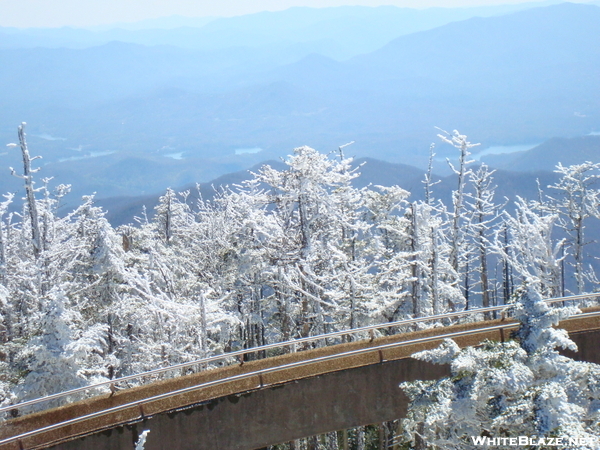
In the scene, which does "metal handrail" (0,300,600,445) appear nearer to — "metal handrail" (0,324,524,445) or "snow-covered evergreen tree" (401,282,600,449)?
"metal handrail" (0,324,524,445)

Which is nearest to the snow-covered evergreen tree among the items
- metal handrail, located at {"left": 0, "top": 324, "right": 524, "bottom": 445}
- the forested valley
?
metal handrail, located at {"left": 0, "top": 324, "right": 524, "bottom": 445}

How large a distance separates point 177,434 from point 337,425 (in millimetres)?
3730

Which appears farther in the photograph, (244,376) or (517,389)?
(244,376)

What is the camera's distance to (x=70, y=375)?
53.0ft

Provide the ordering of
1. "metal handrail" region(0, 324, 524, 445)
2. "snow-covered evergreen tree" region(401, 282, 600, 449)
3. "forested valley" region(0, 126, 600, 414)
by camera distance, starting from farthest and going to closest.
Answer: "forested valley" region(0, 126, 600, 414), "metal handrail" region(0, 324, 524, 445), "snow-covered evergreen tree" region(401, 282, 600, 449)

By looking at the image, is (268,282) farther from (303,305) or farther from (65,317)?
(65,317)

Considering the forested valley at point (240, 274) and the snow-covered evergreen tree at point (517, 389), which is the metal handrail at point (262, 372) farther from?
the forested valley at point (240, 274)

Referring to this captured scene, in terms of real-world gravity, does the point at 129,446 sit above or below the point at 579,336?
below

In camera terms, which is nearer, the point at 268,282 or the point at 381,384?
the point at 381,384

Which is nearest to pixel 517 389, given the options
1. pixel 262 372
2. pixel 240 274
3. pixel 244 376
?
pixel 262 372

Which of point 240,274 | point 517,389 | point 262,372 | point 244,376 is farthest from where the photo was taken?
point 240,274

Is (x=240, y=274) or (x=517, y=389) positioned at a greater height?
(x=517, y=389)

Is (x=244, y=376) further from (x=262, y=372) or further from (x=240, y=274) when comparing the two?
(x=240, y=274)

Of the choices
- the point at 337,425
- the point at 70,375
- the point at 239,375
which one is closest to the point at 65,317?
the point at 70,375
